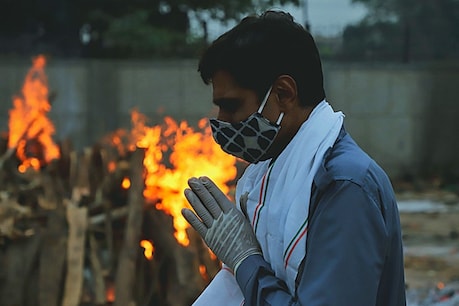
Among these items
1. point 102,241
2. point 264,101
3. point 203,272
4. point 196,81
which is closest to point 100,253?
point 102,241

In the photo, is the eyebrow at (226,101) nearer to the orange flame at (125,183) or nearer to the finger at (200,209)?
the finger at (200,209)

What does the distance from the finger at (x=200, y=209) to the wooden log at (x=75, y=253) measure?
2.57m

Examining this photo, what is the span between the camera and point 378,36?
15.5 meters

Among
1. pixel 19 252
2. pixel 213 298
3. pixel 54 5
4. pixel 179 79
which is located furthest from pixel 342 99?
pixel 213 298

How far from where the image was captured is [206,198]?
193 centimetres

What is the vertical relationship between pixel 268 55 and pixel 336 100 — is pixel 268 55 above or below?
above

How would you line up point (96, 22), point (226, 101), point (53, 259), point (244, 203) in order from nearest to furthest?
point (226, 101) → point (244, 203) → point (53, 259) → point (96, 22)

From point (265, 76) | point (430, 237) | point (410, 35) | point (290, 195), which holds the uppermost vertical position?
point (265, 76)

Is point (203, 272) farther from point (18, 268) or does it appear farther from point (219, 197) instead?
point (219, 197)

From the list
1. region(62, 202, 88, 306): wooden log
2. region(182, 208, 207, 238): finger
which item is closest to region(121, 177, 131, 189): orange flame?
region(62, 202, 88, 306): wooden log

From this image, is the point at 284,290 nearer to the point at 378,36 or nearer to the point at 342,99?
the point at 342,99

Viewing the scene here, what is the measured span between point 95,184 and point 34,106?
5.68 meters

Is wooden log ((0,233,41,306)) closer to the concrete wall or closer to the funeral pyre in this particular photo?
the funeral pyre

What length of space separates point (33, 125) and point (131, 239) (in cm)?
282
